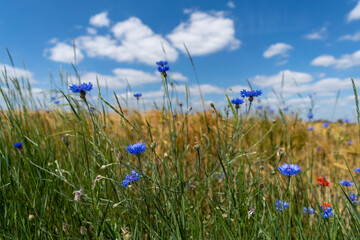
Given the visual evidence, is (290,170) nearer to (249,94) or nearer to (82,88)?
(249,94)

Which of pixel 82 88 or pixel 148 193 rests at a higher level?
pixel 82 88

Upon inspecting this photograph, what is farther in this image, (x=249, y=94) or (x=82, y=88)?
(x=249, y=94)

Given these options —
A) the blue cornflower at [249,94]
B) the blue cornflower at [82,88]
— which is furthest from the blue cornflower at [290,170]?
the blue cornflower at [82,88]

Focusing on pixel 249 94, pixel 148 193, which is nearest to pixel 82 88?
pixel 148 193

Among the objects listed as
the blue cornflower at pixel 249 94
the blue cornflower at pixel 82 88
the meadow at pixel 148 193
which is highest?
the blue cornflower at pixel 82 88

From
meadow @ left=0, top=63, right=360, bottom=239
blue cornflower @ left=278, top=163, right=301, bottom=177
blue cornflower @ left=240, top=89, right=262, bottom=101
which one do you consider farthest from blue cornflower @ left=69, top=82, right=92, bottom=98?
blue cornflower @ left=278, top=163, right=301, bottom=177

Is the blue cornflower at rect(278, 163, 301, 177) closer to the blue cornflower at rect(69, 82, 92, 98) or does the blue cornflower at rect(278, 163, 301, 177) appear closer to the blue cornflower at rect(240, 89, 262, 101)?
the blue cornflower at rect(240, 89, 262, 101)

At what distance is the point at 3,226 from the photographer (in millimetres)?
1160

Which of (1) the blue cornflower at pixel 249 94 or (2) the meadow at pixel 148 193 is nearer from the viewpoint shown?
(2) the meadow at pixel 148 193

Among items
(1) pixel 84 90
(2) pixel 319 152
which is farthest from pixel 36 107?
(2) pixel 319 152

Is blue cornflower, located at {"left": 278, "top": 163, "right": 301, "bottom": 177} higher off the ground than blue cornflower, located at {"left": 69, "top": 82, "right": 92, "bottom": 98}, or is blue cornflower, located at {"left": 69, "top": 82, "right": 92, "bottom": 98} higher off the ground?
blue cornflower, located at {"left": 69, "top": 82, "right": 92, "bottom": 98}

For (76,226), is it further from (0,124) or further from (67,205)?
(0,124)

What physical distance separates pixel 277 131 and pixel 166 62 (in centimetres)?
231

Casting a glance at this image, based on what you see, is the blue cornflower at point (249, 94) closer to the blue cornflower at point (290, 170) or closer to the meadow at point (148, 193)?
the meadow at point (148, 193)
